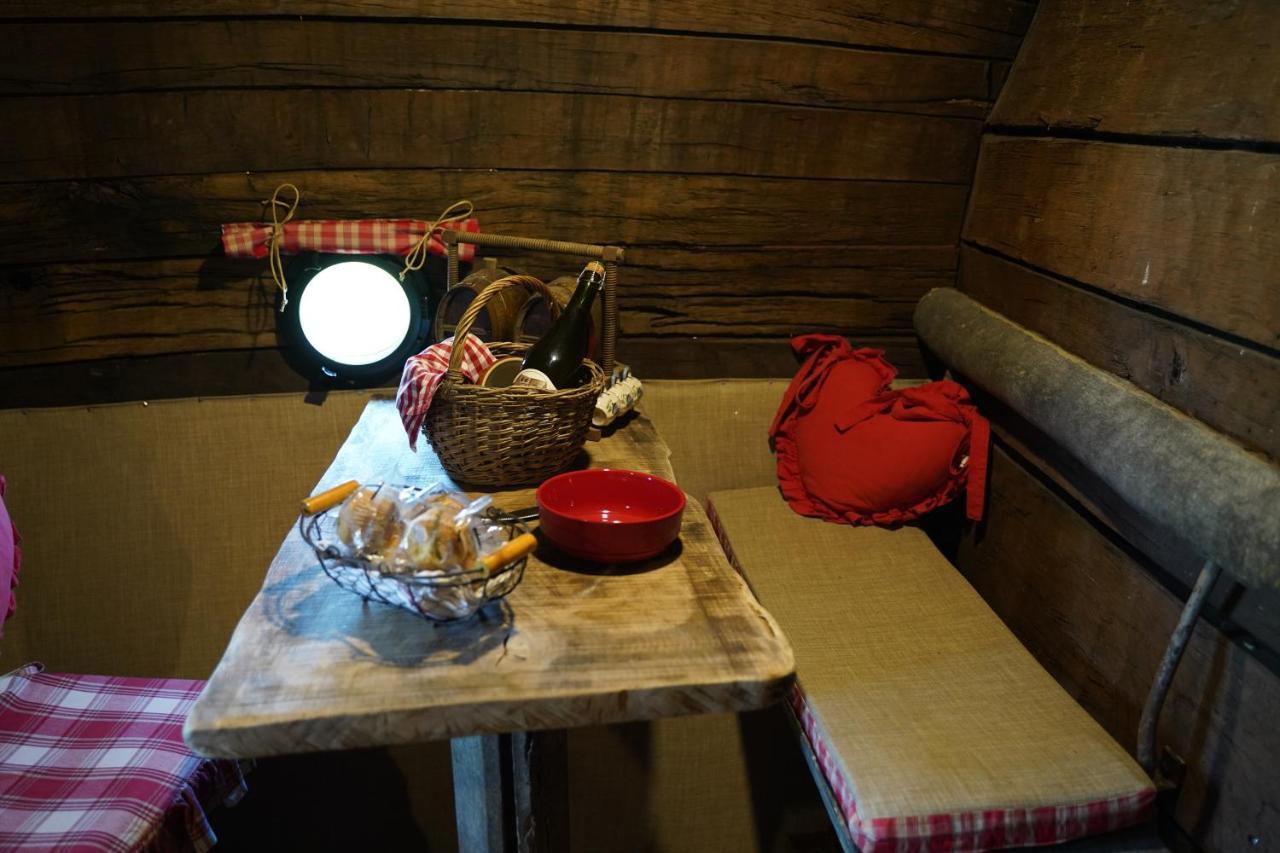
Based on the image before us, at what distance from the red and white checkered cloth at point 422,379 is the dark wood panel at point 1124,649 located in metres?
1.27

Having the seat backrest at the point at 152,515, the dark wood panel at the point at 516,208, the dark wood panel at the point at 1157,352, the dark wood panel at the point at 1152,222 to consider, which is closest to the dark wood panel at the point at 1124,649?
the dark wood panel at the point at 1157,352

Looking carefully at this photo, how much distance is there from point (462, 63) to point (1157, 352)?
5.08 feet

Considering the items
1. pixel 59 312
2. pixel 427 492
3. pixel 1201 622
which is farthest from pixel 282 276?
pixel 1201 622

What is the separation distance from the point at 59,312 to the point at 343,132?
767 millimetres

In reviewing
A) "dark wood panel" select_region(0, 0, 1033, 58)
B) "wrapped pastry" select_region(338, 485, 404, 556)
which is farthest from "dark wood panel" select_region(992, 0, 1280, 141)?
"wrapped pastry" select_region(338, 485, 404, 556)

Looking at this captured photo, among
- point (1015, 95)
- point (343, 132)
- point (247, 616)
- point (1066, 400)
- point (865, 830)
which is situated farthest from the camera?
point (1015, 95)

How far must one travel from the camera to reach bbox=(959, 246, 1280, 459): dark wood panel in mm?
1348

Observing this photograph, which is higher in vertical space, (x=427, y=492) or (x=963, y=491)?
(x=427, y=492)

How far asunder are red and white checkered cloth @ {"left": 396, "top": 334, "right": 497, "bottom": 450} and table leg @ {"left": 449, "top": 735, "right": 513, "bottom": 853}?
1.70 feet

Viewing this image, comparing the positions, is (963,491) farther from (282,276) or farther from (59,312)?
(59,312)

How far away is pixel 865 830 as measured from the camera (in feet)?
4.18

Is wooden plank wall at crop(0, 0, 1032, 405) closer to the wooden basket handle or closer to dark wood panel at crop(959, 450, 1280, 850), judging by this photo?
the wooden basket handle

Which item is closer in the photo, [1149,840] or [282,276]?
[1149,840]

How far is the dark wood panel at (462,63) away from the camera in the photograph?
70.4 inches
